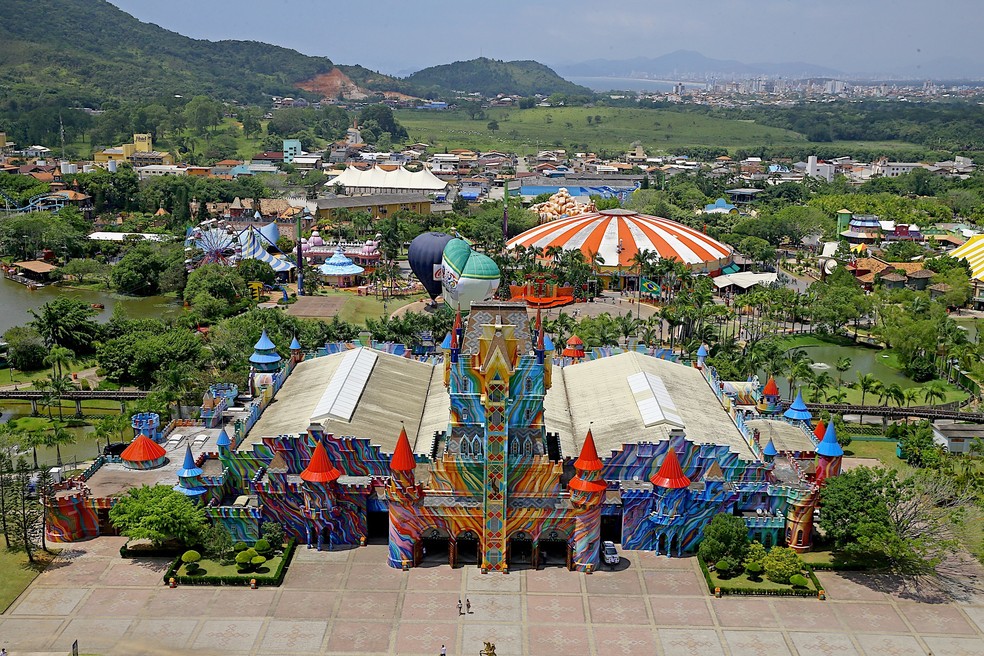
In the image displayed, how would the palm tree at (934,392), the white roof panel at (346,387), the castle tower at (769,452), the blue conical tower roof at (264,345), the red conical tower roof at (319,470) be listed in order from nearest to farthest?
the red conical tower roof at (319,470) → the castle tower at (769,452) → the white roof panel at (346,387) → the blue conical tower roof at (264,345) → the palm tree at (934,392)

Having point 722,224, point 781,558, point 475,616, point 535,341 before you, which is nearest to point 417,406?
point 535,341

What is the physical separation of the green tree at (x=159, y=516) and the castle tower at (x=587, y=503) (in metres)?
15.9

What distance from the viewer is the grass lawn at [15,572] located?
38.7m

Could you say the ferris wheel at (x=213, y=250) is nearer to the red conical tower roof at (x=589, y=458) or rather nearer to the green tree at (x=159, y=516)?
the green tree at (x=159, y=516)

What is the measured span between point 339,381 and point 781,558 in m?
22.9

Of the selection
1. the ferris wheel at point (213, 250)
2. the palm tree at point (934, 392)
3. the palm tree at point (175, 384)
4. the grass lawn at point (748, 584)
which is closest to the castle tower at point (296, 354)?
the palm tree at point (175, 384)

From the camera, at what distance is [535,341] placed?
44.8m

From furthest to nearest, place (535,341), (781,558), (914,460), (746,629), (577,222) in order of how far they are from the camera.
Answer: (577,222), (914,460), (535,341), (781,558), (746,629)

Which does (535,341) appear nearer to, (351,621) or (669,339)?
(351,621)

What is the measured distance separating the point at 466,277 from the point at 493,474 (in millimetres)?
41856

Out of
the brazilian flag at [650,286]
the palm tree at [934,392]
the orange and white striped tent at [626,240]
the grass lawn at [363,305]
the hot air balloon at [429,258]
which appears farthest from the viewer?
the orange and white striped tent at [626,240]

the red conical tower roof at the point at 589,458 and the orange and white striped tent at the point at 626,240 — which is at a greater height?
the red conical tower roof at the point at 589,458

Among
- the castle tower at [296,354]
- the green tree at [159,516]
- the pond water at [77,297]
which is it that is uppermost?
the castle tower at [296,354]

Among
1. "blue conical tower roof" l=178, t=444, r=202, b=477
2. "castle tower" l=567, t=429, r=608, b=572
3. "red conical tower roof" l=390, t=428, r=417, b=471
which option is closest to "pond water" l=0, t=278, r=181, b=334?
"blue conical tower roof" l=178, t=444, r=202, b=477
